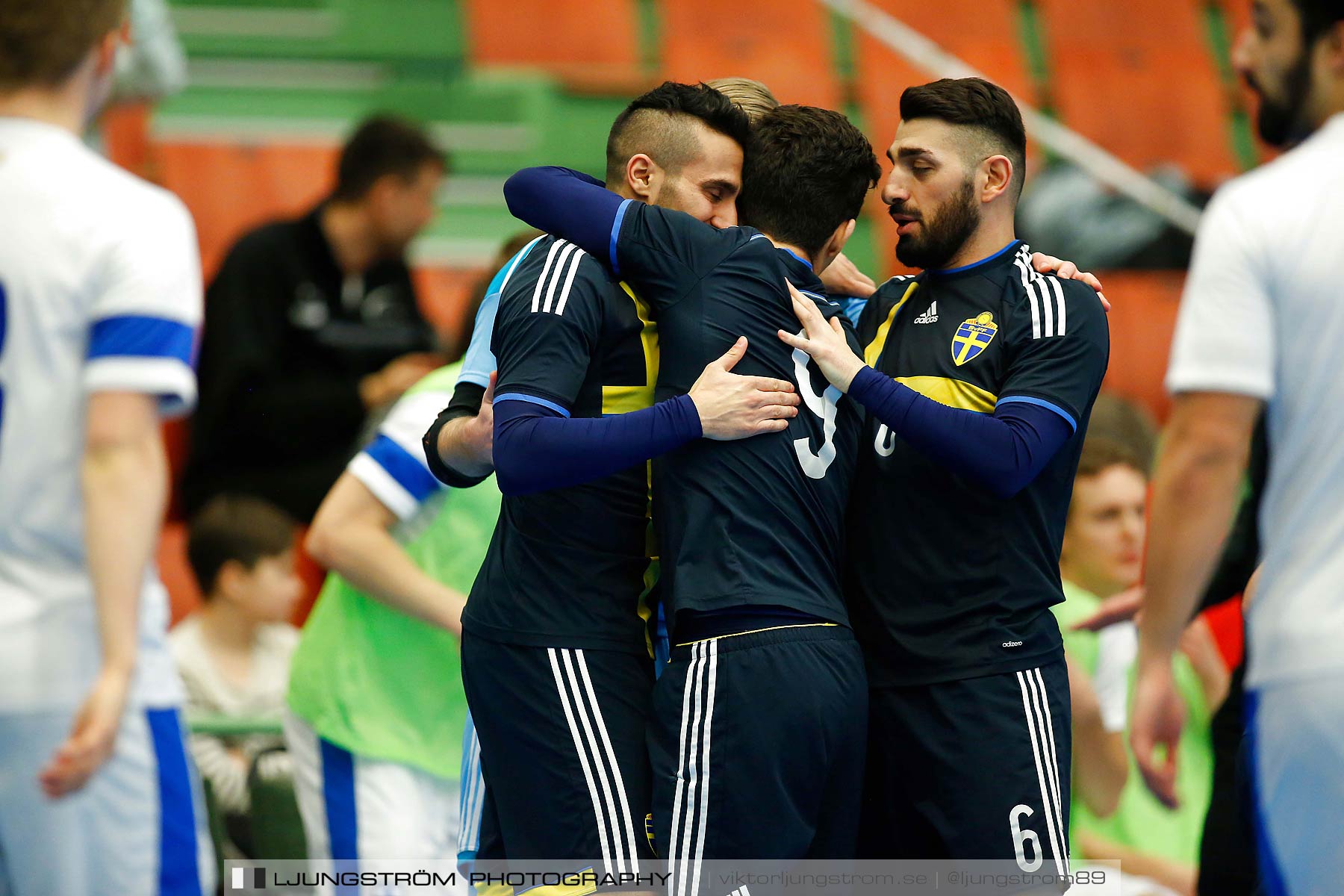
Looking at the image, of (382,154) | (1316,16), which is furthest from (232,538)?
(1316,16)

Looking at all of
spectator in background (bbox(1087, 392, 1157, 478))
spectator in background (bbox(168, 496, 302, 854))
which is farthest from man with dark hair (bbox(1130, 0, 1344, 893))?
spectator in background (bbox(168, 496, 302, 854))

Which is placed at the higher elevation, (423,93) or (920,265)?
(423,93)

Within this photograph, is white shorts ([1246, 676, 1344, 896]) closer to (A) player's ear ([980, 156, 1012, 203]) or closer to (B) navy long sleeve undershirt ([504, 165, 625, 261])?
(A) player's ear ([980, 156, 1012, 203])

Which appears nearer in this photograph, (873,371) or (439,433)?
(873,371)

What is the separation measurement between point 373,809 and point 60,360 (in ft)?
7.34

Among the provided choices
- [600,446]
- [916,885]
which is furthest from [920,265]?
[916,885]

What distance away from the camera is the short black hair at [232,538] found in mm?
6293

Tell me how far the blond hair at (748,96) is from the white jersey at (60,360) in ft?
5.37

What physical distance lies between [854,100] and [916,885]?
7.97m

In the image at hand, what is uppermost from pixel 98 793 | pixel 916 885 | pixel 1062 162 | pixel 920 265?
pixel 1062 162

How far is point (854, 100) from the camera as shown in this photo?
1077 centimetres

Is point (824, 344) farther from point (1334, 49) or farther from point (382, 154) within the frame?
point (382, 154)

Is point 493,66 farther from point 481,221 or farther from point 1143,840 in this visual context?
point 1143,840

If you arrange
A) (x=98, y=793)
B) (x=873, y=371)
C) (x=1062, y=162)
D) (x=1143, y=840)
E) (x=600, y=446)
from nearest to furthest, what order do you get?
1. (x=98, y=793)
2. (x=600, y=446)
3. (x=873, y=371)
4. (x=1143, y=840)
5. (x=1062, y=162)
